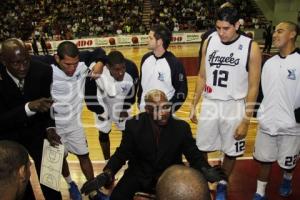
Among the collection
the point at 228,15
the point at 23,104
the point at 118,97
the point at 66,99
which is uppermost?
the point at 228,15

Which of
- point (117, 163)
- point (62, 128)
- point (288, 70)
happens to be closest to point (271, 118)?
point (288, 70)

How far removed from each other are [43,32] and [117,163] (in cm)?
2038

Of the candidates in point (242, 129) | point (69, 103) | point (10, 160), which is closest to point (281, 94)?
point (242, 129)

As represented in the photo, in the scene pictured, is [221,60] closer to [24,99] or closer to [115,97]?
[115,97]

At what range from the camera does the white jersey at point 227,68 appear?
4039mm

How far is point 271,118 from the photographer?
4.19m

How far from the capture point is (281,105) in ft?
13.5

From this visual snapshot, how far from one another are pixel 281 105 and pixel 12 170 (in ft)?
9.65

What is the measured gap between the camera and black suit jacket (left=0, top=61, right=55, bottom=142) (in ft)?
11.5

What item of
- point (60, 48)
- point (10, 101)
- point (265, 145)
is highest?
point (60, 48)

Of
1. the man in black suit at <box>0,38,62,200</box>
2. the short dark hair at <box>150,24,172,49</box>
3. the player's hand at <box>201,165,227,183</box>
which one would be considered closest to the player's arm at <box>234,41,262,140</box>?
the player's hand at <box>201,165,227,183</box>

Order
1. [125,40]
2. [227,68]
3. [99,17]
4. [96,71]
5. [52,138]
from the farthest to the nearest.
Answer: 1. [99,17]
2. [125,40]
3. [96,71]
4. [227,68]
5. [52,138]

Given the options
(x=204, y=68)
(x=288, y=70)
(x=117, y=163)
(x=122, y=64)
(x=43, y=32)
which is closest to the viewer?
(x=117, y=163)

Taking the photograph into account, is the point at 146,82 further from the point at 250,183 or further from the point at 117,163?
the point at 250,183
